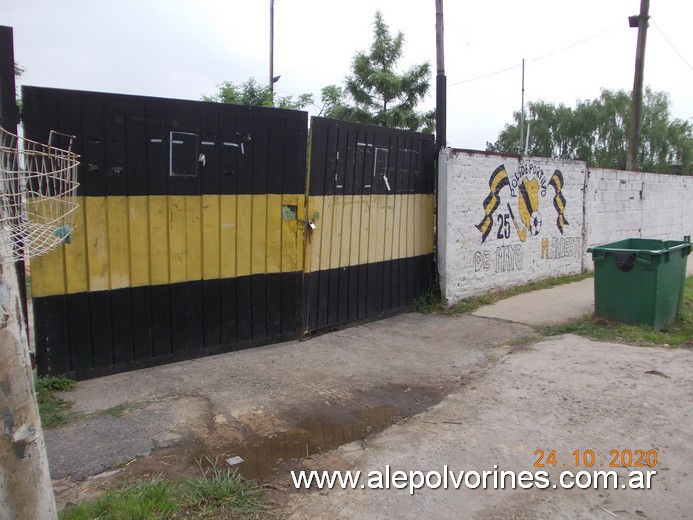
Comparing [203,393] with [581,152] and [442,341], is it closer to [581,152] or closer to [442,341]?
[442,341]

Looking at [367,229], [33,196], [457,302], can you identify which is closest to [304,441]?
[33,196]

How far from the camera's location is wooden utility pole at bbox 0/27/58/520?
81.4 inches

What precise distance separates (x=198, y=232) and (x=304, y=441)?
2375mm

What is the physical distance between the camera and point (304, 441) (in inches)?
144

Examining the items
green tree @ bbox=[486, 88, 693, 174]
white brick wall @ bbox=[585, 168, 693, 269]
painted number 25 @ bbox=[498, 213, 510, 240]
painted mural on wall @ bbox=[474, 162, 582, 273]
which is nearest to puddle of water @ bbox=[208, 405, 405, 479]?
painted mural on wall @ bbox=[474, 162, 582, 273]

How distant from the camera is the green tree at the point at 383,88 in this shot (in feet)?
70.0

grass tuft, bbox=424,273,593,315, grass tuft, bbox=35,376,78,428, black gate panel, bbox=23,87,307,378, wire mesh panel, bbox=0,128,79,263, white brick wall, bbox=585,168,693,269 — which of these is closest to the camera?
wire mesh panel, bbox=0,128,79,263

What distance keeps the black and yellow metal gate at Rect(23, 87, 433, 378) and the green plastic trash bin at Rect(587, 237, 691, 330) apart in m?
2.79

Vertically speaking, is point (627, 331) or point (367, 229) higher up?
point (367, 229)

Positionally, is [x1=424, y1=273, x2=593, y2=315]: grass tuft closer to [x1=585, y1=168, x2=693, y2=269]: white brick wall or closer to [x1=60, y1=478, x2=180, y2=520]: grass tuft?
[x1=585, y1=168, x2=693, y2=269]: white brick wall

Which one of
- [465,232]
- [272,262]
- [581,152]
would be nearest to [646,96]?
[581,152]

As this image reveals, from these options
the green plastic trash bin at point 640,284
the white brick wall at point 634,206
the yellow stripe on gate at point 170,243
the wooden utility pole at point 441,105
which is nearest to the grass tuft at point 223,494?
the yellow stripe on gate at point 170,243

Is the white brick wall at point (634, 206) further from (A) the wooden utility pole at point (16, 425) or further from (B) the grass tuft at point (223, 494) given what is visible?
(A) the wooden utility pole at point (16, 425)
